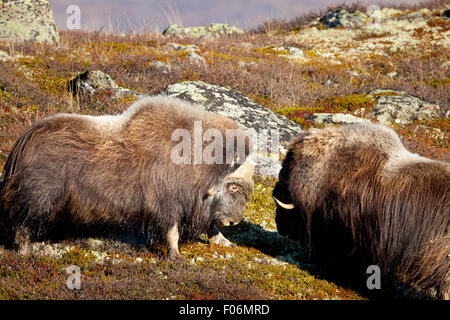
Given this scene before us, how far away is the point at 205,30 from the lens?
26.5 m

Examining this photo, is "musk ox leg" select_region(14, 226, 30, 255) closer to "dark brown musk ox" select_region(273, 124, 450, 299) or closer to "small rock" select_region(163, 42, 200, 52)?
"dark brown musk ox" select_region(273, 124, 450, 299)

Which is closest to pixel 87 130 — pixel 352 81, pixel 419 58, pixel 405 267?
pixel 405 267

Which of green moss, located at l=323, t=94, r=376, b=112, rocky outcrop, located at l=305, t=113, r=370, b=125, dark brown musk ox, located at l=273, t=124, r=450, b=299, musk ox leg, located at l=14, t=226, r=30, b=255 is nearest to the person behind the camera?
dark brown musk ox, located at l=273, t=124, r=450, b=299

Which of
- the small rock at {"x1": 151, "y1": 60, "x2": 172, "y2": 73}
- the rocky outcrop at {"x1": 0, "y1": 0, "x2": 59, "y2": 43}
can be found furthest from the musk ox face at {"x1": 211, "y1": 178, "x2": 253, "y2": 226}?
the rocky outcrop at {"x1": 0, "y1": 0, "x2": 59, "y2": 43}

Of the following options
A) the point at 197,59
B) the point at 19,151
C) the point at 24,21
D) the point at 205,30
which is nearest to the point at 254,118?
the point at 19,151

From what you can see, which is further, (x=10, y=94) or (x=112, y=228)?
(x=10, y=94)

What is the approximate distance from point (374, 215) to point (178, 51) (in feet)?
43.4

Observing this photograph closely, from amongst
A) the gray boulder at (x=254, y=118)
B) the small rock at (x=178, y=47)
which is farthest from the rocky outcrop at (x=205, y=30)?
the gray boulder at (x=254, y=118)

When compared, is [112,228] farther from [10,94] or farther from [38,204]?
[10,94]

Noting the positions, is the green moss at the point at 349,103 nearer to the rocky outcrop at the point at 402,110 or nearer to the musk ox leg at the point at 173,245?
the rocky outcrop at the point at 402,110

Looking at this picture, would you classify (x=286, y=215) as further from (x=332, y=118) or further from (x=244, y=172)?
(x=332, y=118)

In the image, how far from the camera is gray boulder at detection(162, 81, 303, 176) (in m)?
7.97

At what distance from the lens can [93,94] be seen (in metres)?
9.73

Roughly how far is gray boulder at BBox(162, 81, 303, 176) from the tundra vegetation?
685 mm
